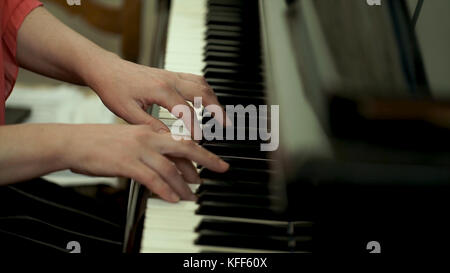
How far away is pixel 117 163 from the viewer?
779 mm

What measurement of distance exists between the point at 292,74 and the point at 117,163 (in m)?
0.30

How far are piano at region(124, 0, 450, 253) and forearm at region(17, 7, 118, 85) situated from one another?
0.16 m

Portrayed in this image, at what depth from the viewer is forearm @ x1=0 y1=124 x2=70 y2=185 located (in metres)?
0.81

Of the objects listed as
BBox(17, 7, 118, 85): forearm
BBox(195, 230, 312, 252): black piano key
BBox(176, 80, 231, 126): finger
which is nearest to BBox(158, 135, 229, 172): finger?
BBox(195, 230, 312, 252): black piano key

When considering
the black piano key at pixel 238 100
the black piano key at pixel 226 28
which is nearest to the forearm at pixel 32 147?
the black piano key at pixel 238 100

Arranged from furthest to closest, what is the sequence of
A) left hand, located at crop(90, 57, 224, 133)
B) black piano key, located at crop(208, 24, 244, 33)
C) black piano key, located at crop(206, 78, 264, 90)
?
black piano key, located at crop(208, 24, 244, 33) → black piano key, located at crop(206, 78, 264, 90) → left hand, located at crop(90, 57, 224, 133)

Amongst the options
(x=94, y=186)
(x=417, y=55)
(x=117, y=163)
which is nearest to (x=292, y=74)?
(x=417, y=55)

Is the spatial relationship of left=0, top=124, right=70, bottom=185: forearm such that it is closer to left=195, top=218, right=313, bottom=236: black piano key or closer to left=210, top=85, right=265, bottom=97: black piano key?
left=195, top=218, right=313, bottom=236: black piano key

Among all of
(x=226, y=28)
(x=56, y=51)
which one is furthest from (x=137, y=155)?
(x=226, y=28)

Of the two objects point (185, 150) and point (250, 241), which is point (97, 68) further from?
point (250, 241)

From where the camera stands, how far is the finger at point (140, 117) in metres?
0.92

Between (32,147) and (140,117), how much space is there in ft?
0.64

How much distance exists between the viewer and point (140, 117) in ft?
3.12

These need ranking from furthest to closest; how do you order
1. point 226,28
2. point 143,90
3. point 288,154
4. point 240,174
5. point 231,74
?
1. point 226,28
2. point 231,74
3. point 143,90
4. point 240,174
5. point 288,154
